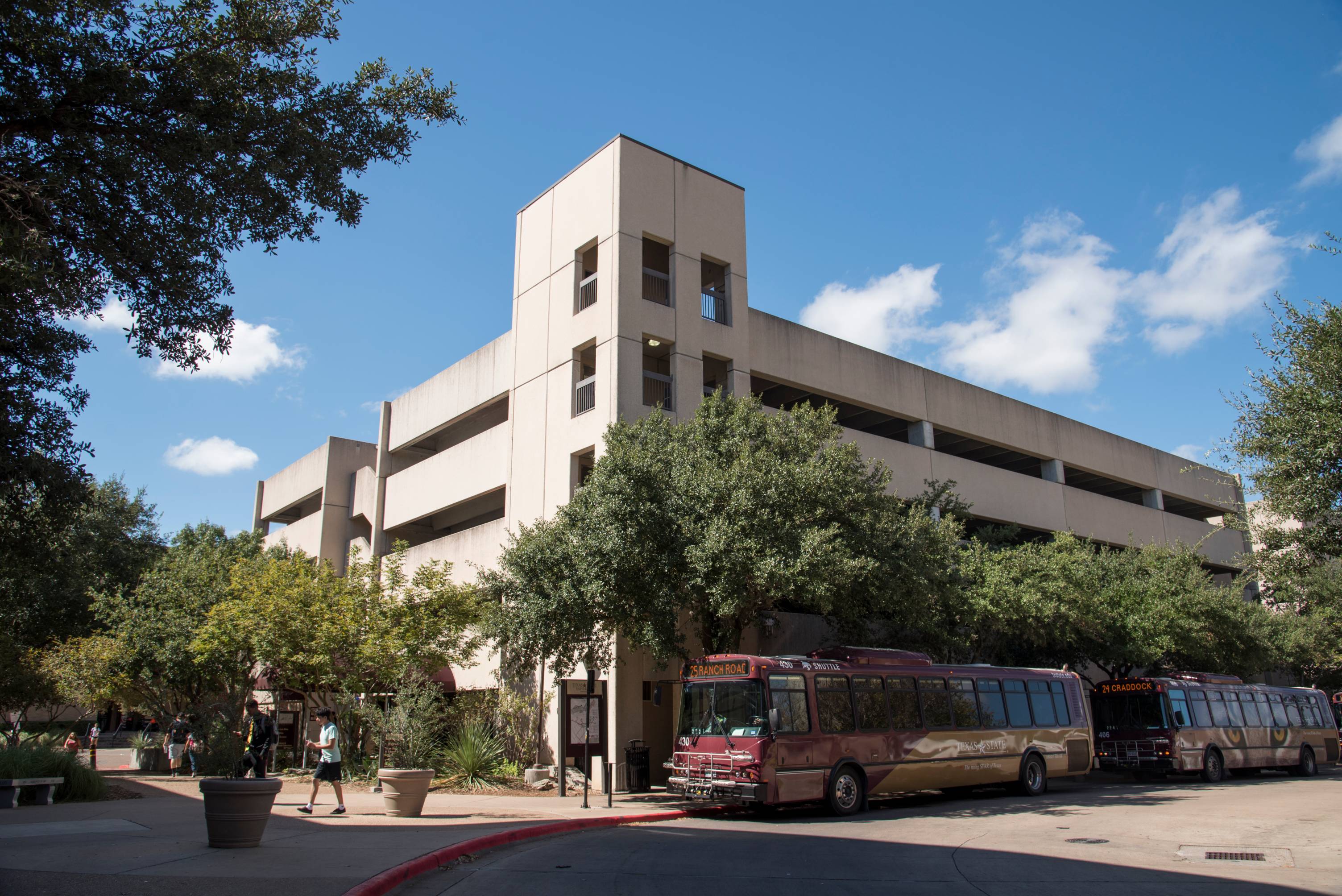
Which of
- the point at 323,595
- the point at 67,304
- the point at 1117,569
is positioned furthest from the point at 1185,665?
the point at 67,304

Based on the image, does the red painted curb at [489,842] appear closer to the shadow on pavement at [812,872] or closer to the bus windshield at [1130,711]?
the shadow on pavement at [812,872]

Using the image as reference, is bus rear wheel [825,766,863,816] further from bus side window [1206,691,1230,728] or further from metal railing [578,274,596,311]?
metal railing [578,274,596,311]

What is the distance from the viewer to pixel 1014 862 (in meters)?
11.1

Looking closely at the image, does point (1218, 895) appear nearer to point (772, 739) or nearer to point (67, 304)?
point (772, 739)

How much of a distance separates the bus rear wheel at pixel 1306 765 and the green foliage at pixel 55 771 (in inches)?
1292

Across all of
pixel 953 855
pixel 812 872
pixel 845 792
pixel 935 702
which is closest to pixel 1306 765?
pixel 935 702

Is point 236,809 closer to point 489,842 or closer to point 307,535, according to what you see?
point 489,842

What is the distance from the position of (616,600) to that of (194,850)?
950cm

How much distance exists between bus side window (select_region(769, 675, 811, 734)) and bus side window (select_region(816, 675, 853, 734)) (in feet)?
1.15

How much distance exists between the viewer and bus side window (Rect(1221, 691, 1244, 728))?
2702cm

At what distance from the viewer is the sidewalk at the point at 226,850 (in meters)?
8.42

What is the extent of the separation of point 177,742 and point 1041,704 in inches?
933

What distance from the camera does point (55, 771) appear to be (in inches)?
652

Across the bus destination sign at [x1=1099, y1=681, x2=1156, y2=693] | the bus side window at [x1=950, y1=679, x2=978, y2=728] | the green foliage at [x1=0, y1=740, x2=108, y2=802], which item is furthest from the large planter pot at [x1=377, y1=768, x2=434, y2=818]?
the bus destination sign at [x1=1099, y1=681, x2=1156, y2=693]
